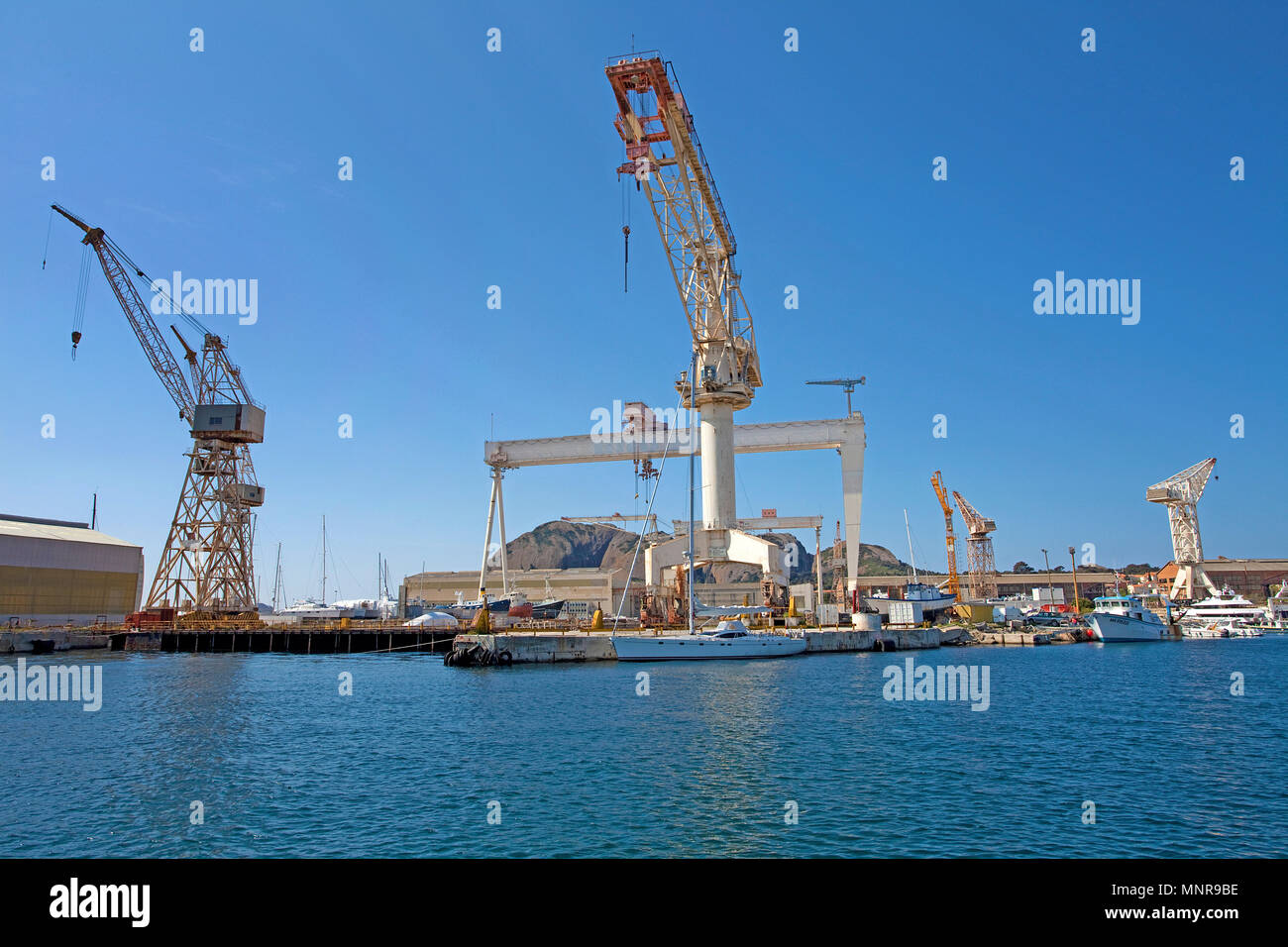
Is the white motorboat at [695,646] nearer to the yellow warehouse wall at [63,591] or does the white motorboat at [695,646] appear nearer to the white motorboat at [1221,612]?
the yellow warehouse wall at [63,591]

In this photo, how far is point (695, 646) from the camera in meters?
53.4

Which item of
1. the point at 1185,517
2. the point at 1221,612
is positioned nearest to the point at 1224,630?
the point at 1221,612

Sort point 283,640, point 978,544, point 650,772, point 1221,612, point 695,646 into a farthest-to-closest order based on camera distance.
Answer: point 978,544 → point 1221,612 → point 283,640 → point 695,646 → point 650,772

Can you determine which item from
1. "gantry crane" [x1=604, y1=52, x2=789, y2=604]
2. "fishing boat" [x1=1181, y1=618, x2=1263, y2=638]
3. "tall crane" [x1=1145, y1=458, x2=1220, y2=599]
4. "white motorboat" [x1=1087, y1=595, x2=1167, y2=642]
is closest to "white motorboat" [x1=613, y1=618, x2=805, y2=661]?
"gantry crane" [x1=604, y1=52, x2=789, y2=604]

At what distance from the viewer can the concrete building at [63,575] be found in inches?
2908

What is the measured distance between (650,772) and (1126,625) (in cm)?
8172

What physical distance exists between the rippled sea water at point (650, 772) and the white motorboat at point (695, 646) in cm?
1246

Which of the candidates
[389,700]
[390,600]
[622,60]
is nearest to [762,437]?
[622,60]

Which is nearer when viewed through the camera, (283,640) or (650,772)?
(650,772)

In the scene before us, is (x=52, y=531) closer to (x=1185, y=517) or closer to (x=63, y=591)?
(x=63, y=591)

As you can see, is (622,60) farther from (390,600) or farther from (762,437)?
(390,600)

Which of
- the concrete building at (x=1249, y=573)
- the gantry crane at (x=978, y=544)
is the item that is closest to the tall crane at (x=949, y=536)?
the gantry crane at (x=978, y=544)

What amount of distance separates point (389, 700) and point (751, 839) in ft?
84.7

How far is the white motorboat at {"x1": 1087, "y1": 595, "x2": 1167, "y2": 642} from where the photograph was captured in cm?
8369
